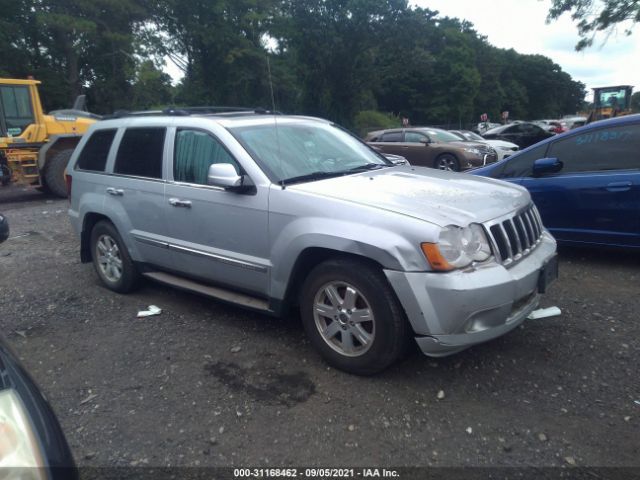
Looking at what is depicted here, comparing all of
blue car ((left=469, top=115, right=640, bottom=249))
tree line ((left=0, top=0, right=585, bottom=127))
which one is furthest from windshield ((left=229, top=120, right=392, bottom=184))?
tree line ((left=0, top=0, right=585, bottom=127))

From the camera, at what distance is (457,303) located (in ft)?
9.66

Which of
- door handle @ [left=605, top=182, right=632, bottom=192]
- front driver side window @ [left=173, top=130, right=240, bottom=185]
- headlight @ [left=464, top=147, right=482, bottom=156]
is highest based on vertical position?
front driver side window @ [left=173, top=130, right=240, bottom=185]

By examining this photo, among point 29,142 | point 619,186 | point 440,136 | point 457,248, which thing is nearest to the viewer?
point 457,248

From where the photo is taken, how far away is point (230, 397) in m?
3.29

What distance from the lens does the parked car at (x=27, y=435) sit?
142cm

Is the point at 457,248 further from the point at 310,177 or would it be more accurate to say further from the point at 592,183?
the point at 592,183

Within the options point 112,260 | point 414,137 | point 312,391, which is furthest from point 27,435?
point 414,137

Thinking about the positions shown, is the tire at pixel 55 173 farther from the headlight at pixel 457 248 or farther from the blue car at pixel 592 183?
the headlight at pixel 457 248

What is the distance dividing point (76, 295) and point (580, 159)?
5.40 m

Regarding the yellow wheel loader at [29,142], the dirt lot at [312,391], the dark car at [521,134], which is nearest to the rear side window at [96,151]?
the dirt lot at [312,391]

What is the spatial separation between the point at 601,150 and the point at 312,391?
13.5 feet

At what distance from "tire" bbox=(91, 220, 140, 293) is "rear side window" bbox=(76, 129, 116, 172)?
59 centimetres

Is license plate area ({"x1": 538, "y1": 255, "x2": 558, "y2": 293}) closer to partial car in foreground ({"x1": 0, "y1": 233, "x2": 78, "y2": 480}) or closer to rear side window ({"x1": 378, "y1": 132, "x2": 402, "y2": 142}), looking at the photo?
partial car in foreground ({"x1": 0, "y1": 233, "x2": 78, "y2": 480})

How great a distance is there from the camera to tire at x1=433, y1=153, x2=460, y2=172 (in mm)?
A: 13789
